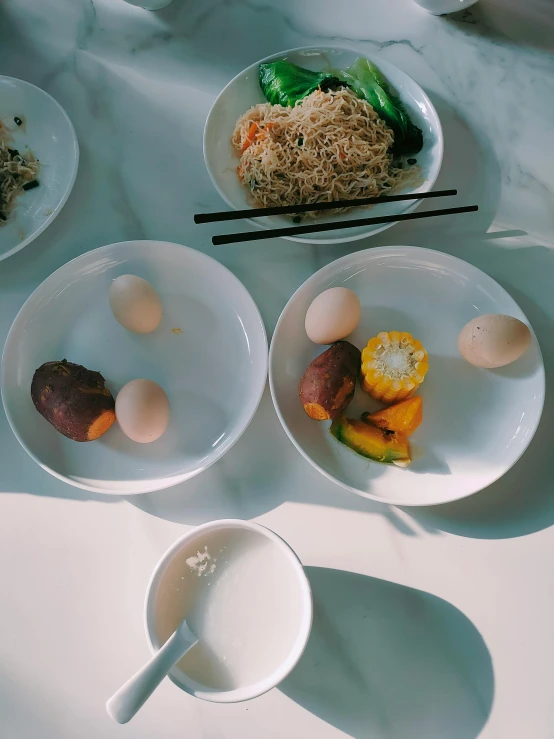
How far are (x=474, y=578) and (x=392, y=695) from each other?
0.20 metres

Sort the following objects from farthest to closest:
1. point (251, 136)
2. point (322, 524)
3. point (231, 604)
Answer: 1. point (251, 136)
2. point (322, 524)
3. point (231, 604)

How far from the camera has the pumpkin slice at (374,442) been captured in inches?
32.5

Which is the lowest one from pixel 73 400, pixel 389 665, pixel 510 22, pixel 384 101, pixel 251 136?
pixel 389 665

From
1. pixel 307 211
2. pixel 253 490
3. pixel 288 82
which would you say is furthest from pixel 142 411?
pixel 288 82

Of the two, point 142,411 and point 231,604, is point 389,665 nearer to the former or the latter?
point 231,604

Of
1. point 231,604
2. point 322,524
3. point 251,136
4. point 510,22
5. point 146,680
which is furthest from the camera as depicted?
point 510,22

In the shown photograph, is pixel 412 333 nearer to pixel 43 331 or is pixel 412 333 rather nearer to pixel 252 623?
pixel 252 623

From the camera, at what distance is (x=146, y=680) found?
63 centimetres

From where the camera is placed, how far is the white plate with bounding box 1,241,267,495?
0.86 m

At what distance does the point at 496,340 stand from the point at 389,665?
0.50m

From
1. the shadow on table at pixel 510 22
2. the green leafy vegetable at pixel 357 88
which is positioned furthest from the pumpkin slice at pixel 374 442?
the shadow on table at pixel 510 22

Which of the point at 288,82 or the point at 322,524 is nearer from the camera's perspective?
the point at 322,524

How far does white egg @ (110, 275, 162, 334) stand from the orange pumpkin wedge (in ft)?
1.28

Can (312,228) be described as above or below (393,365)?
above
